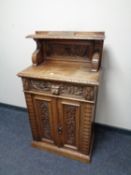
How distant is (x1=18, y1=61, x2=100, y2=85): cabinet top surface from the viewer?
1.07 meters

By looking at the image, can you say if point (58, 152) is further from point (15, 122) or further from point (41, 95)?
point (15, 122)

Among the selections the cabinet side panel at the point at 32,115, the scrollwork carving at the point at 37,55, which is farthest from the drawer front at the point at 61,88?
the scrollwork carving at the point at 37,55

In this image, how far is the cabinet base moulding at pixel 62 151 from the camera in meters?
1.42

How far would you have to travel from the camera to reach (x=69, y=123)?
4.29 ft

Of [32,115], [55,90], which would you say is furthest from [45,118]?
[55,90]

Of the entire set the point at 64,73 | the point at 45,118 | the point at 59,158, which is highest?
the point at 64,73

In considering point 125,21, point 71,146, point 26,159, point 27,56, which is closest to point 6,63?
point 27,56

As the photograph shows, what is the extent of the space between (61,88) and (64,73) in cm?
12

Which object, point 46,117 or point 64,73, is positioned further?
point 46,117

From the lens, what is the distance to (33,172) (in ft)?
4.45

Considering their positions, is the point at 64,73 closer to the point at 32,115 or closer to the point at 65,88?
the point at 65,88

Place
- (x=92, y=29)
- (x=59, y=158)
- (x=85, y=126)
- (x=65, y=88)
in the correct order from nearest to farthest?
1. (x=65, y=88)
2. (x=85, y=126)
3. (x=92, y=29)
4. (x=59, y=158)

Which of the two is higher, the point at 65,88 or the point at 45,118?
the point at 65,88

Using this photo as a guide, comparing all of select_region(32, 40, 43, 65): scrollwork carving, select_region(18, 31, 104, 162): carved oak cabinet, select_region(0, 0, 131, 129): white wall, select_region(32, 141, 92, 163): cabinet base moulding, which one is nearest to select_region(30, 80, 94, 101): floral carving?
select_region(18, 31, 104, 162): carved oak cabinet
